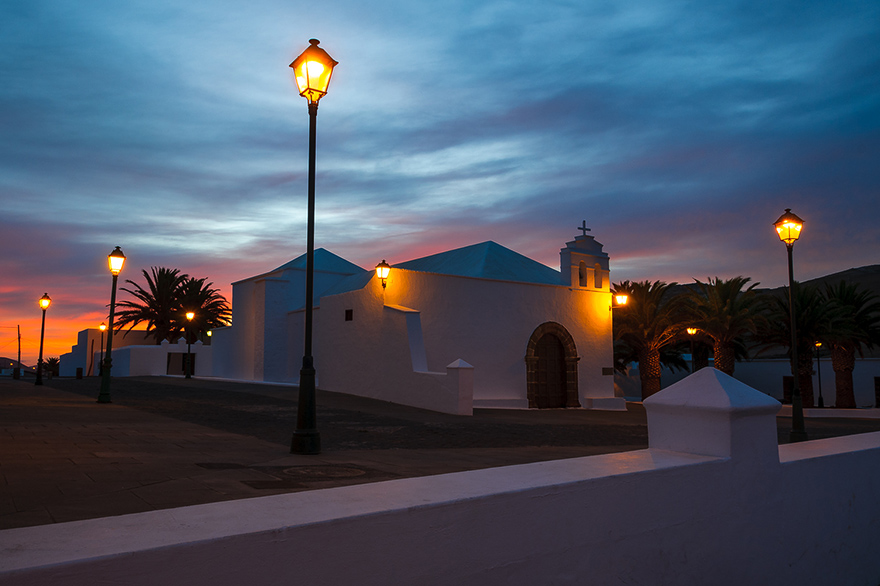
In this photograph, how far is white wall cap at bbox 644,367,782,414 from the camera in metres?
4.09

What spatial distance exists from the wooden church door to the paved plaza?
14.0 ft

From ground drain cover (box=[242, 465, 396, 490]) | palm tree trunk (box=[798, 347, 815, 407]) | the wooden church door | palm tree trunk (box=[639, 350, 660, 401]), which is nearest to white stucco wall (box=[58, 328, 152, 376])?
the wooden church door

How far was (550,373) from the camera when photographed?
25203 millimetres

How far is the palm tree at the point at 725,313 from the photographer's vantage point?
29.7 meters

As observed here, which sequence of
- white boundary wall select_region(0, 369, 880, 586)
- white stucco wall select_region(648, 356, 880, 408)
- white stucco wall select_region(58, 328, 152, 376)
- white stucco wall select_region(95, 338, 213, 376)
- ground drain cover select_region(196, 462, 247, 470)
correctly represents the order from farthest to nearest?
1. white stucco wall select_region(58, 328, 152, 376)
2. white stucco wall select_region(648, 356, 880, 408)
3. white stucco wall select_region(95, 338, 213, 376)
4. ground drain cover select_region(196, 462, 247, 470)
5. white boundary wall select_region(0, 369, 880, 586)

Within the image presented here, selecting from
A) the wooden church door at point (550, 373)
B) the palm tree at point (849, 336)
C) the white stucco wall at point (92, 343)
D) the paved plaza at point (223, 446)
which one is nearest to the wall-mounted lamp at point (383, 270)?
the paved plaza at point (223, 446)

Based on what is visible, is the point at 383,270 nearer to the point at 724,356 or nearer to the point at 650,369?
the point at 650,369

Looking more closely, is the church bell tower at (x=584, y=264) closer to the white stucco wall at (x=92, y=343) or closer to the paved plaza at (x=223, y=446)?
the paved plaza at (x=223, y=446)

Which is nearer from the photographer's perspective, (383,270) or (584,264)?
(383,270)

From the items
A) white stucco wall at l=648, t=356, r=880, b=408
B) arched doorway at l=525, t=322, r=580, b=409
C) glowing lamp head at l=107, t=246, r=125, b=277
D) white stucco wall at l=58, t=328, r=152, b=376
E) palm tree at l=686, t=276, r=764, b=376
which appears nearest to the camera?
glowing lamp head at l=107, t=246, r=125, b=277

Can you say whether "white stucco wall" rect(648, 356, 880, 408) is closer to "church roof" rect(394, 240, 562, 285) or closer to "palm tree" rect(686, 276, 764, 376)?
"palm tree" rect(686, 276, 764, 376)

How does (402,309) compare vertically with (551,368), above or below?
above

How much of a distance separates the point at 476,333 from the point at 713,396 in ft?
62.2

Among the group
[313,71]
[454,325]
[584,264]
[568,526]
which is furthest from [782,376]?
[568,526]
